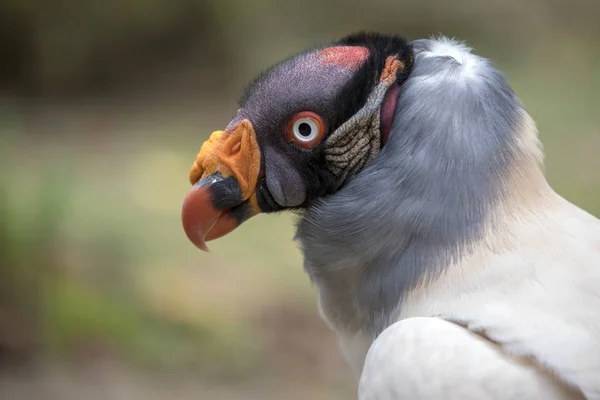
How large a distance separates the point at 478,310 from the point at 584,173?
3.54 meters

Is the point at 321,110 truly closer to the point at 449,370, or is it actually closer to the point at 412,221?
the point at 412,221

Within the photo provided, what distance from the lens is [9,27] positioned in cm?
567

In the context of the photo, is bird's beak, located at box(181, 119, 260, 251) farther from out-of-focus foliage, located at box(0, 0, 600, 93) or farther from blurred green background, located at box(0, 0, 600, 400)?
out-of-focus foliage, located at box(0, 0, 600, 93)

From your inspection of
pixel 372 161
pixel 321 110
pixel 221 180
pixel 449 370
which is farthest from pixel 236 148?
pixel 449 370

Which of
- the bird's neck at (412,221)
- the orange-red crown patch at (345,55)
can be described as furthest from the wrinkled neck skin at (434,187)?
the orange-red crown patch at (345,55)

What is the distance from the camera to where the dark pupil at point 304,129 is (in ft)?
5.99

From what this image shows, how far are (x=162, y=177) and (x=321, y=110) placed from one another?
3422mm

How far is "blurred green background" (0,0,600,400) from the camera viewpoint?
154 inches

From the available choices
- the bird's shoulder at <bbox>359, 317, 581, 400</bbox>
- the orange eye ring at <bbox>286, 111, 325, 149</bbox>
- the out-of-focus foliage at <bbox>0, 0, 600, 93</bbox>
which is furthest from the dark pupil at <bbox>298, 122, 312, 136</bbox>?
the out-of-focus foliage at <bbox>0, 0, 600, 93</bbox>

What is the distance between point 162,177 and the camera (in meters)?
5.08

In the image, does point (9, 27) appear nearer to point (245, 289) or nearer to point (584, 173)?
point (245, 289)

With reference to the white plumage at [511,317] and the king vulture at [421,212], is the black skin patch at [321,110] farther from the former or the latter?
the white plumage at [511,317]

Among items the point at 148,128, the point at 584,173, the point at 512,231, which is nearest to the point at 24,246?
the point at 148,128

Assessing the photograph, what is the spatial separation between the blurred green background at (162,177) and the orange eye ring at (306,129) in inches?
89.8
